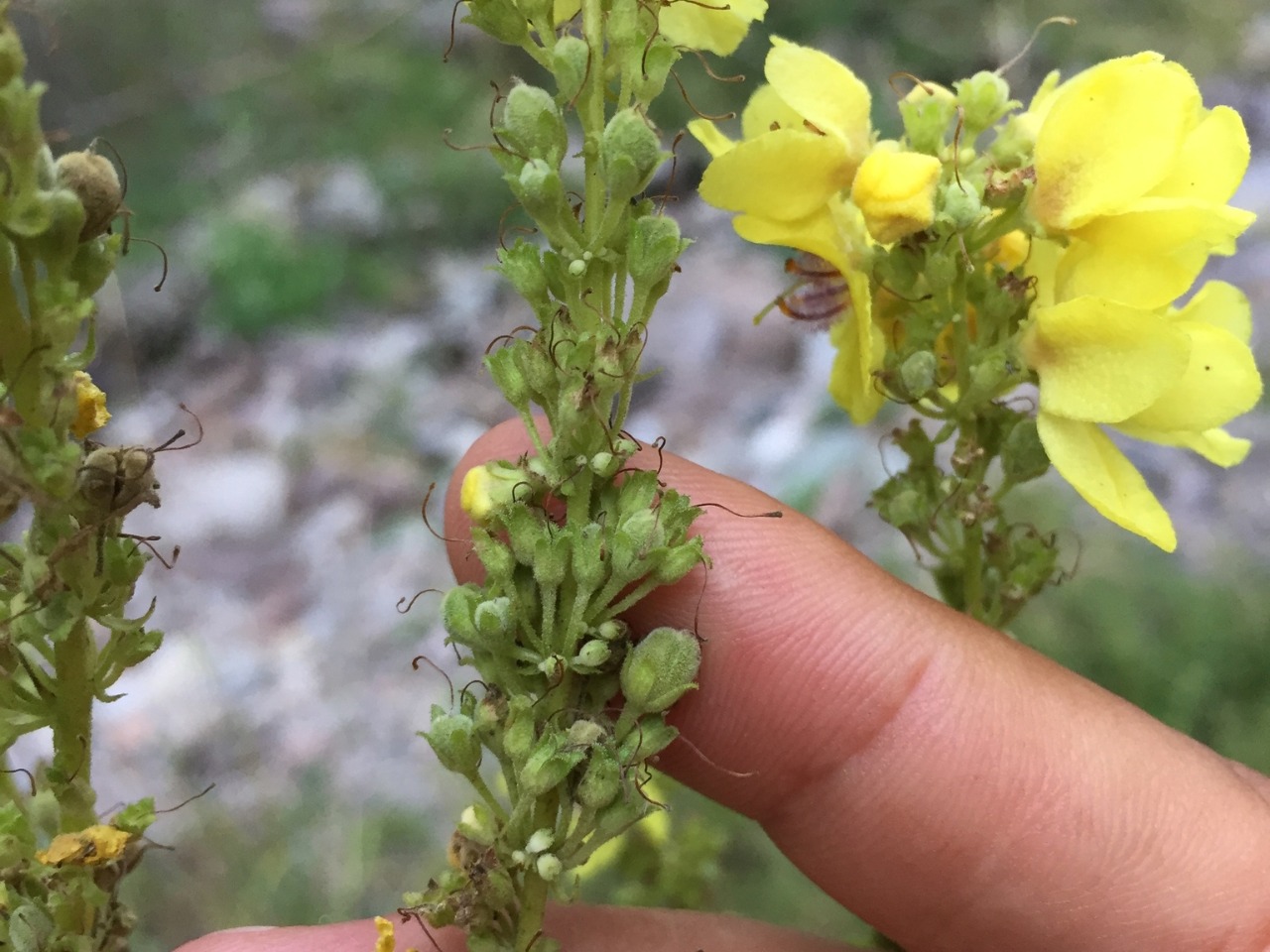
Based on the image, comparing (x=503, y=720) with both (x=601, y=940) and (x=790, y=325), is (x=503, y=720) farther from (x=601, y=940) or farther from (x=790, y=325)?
(x=790, y=325)

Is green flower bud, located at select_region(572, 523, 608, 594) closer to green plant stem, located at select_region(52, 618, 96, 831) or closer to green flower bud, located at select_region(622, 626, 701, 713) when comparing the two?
green flower bud, located at select_region(622, 626, 701, 713)

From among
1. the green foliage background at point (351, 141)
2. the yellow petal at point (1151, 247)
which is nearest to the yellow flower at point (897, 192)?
the yellow petal at point (1151, 247)

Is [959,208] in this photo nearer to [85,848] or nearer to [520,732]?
[520,732]

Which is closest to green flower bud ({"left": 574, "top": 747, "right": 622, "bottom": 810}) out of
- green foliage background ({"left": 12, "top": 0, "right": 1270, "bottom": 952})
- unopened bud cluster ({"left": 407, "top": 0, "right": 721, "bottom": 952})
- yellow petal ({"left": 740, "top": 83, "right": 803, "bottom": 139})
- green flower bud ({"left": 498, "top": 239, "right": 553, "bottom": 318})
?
unopened bud cluster ({"left": 407, "top": 0, "right": 721, "bottom": 952})

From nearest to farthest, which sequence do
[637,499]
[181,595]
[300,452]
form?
[637,499] < [181,595] < [300,452]

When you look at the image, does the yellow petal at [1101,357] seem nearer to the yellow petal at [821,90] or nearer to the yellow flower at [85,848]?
the yellow petal at [821,90]

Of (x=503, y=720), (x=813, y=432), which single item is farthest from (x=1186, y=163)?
(x=813, y=432)
